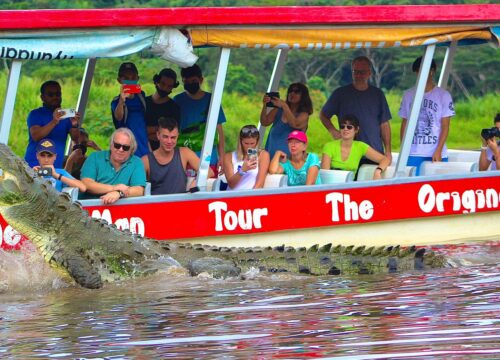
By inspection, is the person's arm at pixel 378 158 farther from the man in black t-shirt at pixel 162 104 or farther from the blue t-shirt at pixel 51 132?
the blue t-shirt at pixel 51 132

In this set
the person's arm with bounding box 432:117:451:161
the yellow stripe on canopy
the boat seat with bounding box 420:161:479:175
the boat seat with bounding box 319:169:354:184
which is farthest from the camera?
the person's arm with bounding box 432:117:451:161

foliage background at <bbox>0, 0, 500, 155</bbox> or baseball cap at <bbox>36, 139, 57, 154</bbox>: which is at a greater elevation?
foliage background at <bbox>0, 0, 500, 155</bbox>

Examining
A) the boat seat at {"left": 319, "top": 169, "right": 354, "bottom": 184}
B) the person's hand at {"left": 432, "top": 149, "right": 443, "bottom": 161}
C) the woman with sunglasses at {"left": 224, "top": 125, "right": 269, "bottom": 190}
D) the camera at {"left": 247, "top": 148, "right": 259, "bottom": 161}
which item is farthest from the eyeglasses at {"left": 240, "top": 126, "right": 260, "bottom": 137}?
the person's hand at {"left": 432, "top": 149, "right": 443, "bottom": 161}

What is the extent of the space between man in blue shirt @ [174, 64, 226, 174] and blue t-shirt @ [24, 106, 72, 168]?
1241 millimetres

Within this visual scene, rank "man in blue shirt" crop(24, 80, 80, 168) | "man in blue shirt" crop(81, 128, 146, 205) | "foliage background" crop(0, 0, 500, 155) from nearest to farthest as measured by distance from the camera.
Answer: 1. "man in blue shirt" crop(81, 128, 146, 205)
2. "man in blue shirt" crop(24, 80, 80, 168)
3. "foliage background" crop(0, 0, 500, 155)

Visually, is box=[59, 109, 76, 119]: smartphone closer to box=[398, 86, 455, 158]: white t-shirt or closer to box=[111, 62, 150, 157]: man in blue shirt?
box=[111, 62, 150, 157]: man in blue shirt

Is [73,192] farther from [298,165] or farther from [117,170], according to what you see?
[298,165]

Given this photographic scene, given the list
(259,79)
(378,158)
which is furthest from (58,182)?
(259,79)

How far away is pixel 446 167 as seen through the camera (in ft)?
42.5

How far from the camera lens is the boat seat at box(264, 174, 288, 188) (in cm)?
1197

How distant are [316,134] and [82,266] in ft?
60.2

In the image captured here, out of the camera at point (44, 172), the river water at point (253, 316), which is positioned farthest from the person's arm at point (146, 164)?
the river water at point (253, 316)

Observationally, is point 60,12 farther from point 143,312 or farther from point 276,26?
point 143,312

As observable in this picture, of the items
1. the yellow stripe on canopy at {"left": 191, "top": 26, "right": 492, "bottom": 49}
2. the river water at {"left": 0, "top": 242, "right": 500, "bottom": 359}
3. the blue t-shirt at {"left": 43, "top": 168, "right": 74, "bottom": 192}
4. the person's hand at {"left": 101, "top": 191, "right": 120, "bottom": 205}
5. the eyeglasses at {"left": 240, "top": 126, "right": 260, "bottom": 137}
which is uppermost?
the yellow stripe on canopy at {"left": 191, "top": 26, "right": 492, "bottom": 49}
